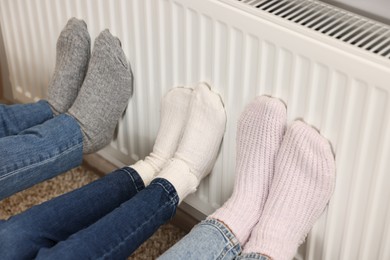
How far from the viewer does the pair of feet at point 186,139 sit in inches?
43.8

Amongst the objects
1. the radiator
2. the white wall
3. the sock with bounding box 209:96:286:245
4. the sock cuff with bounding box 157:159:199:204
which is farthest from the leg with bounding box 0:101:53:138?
the white wall

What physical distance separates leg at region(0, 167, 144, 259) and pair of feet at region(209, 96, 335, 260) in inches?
6.8

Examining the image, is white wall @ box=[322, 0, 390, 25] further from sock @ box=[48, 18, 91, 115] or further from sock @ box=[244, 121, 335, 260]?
sock @ box=[48, 18, 91, 115]

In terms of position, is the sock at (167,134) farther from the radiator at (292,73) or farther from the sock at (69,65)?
the sock at (69,65)

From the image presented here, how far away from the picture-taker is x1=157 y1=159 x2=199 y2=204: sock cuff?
112 cm

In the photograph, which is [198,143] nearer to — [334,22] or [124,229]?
[124,229]

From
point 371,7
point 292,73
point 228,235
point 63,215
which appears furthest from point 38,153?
point 371,7

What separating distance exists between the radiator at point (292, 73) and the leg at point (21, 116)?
0.17 metres

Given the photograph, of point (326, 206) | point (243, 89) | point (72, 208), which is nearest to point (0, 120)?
point (72, 208)

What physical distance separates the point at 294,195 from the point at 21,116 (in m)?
0.52

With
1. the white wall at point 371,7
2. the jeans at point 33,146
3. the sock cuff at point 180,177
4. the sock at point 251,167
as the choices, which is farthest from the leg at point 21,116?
the white wall at point 371,7

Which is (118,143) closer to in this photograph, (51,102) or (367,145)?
(51,102)

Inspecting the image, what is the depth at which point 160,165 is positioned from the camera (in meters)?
1.20

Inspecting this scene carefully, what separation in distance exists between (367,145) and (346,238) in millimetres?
172
